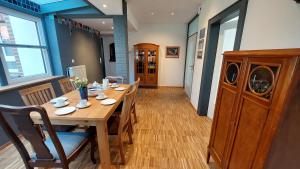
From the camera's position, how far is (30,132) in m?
1.03

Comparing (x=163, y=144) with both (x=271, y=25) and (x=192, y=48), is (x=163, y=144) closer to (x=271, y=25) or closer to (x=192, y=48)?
(x=271, y=25)

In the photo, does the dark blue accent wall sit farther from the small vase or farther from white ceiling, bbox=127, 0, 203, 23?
the small vase

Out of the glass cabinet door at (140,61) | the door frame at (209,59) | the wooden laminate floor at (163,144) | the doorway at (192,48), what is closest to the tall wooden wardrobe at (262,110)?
the wooden laminate floor at (163,144)

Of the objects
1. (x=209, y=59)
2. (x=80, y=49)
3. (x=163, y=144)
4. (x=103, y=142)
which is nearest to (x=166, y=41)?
(x=209, y=59)

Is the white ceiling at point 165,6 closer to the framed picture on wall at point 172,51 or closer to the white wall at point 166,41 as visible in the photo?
the white wall at point 166,41

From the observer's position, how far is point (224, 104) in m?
1.37

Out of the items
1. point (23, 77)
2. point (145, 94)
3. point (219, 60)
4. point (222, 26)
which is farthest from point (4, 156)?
point (222, 26)

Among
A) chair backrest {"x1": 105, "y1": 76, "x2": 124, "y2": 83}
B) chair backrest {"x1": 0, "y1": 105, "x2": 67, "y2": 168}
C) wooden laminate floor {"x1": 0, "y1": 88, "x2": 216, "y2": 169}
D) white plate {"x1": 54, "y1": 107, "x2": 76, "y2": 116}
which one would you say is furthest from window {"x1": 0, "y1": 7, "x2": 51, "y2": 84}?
chair backrest {"x1": 0, "y1": 105, "x2": 67, "y2": 168}

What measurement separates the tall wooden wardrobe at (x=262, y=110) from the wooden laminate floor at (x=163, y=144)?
0.63m

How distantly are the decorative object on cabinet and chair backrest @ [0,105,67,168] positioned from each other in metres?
4.27

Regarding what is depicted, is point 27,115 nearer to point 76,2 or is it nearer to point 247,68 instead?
point 247,68

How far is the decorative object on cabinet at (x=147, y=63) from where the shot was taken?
499 cm

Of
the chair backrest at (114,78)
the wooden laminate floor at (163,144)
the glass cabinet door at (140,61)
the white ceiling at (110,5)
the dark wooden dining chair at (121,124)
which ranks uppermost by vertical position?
the white ceiling at (110,5)

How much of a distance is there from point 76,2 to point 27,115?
295 centimetres
